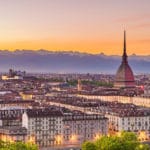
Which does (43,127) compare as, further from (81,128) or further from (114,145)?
(114,145)

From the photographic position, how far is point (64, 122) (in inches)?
3004

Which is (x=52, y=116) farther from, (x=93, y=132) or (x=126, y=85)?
(x=126, y=85)

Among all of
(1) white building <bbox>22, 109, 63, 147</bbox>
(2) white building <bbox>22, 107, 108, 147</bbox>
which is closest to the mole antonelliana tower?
(2) white building <bbox>22, 107, 108, 147</bbox>

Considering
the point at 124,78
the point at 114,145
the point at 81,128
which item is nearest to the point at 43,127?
the point at 81,128

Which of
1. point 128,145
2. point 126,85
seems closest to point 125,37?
point 126,85

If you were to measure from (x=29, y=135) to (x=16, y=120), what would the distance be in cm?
557

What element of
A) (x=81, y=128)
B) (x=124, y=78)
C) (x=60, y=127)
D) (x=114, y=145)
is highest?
(x=124, y=78)

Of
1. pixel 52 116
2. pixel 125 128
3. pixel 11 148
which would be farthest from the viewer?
pixel 125 128

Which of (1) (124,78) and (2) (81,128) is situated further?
(1) (124,78)

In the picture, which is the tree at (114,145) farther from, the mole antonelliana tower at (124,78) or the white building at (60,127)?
the mole antonelliana tower at (124,78)

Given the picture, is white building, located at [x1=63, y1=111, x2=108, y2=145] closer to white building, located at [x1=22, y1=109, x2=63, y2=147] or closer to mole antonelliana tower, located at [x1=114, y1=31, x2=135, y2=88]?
white building, located at [x1=22, y1=109, x2=63, y2=147]

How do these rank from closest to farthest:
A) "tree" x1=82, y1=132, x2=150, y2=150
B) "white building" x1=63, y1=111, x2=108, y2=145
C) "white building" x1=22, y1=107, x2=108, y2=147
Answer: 1. "tree" x1=82, y1=132, x2=150, y2=150
2. "white building" x1=22, y1=107, x2=108, y2=147
3. "white building" x1=63, y1=111, x2=108, y2=145

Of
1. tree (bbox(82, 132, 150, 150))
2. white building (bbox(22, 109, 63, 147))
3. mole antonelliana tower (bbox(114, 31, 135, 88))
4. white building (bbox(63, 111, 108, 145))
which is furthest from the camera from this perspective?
mole antonelliana tower (bbox(114, 31, 135, 88))

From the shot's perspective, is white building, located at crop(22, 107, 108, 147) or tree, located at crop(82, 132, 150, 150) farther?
white building, located at crop(22, 107, 108, 147)
